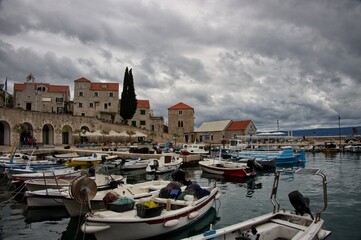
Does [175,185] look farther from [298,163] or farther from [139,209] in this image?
[298,163]

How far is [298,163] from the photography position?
35906 mm

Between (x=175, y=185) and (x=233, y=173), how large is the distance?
13.3m

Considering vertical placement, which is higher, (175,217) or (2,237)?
(175,217)

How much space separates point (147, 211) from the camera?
8641 millimetres

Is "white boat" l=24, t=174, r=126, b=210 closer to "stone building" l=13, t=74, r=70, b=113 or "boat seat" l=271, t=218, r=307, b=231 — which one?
"boat seat" l=271, t=218, r=307, b=231

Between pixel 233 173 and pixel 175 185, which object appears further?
pixel 233 173

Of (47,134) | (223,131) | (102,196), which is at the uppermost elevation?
(223,131)

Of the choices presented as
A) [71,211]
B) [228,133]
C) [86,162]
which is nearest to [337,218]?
[71,211]

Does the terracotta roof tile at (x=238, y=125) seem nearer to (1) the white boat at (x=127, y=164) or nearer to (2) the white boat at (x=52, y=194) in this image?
(1) the white boat at (x=127, y=164)

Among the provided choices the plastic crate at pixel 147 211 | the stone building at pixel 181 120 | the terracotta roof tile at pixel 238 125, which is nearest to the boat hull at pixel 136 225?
the plastic crate at pixel 147 211

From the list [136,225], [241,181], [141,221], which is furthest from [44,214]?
[241,181]

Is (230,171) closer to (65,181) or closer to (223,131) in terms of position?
(65,181)

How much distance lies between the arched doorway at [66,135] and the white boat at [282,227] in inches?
1787

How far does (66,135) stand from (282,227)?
47.8 metres
